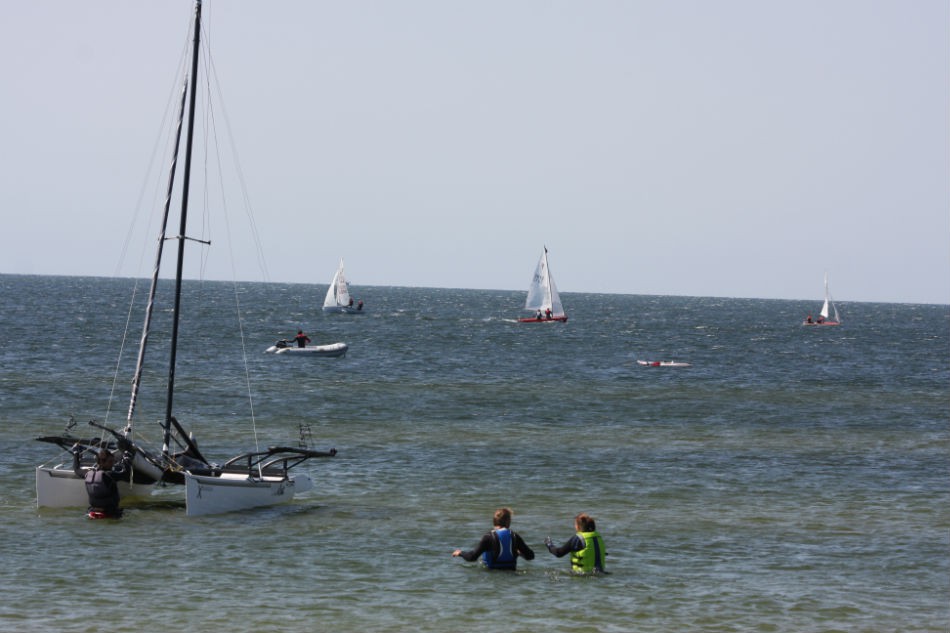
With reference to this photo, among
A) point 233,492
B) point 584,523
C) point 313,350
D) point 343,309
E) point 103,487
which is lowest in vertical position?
point 233,492

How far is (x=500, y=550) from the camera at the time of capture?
70.7 feet

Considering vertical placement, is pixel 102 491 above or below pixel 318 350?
below

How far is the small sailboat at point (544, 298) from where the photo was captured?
13699cm

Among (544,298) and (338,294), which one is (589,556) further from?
(338,294)

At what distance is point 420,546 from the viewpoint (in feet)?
79.0

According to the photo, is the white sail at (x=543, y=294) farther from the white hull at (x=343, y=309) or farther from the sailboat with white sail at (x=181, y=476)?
the sailboat with white sail at (x=181, y=476)

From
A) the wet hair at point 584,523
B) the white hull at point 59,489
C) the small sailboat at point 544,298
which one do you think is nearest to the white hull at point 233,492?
the white hull at point 59,489

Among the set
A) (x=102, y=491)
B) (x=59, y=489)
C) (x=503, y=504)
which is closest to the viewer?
(x=102, y=491)

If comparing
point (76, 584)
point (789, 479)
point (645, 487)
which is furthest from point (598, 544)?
point (789, 479)

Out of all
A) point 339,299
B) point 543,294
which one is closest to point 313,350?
point 543,294

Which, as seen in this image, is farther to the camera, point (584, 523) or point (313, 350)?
point (313, 350)

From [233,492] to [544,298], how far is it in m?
114

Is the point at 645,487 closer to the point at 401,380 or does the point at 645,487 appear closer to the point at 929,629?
the point at 929,629

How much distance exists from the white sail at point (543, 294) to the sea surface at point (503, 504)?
213 ft
